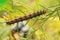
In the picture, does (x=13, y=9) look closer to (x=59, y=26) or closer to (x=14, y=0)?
(x=14, y=0)

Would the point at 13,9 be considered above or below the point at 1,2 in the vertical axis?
Result: below

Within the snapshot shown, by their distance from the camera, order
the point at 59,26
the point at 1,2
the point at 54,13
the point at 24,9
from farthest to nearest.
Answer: the point at 59,26 < the point at 24,9 < the point at 54,13 < the point at 1,2

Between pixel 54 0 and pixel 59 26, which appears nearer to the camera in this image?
pixel 54 0

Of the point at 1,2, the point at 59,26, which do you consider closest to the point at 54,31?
the point at 59,26

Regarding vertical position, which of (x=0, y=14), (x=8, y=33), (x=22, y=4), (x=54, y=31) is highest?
(x=22, y=4)

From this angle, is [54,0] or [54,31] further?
[54,31]

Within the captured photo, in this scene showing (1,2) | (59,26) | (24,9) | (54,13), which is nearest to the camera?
(1,2)

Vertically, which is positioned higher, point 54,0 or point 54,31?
point 54,0

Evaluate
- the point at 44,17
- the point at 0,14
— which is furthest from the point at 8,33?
the point at 44,17

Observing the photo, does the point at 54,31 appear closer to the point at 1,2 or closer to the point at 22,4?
the point at 22,4
